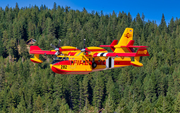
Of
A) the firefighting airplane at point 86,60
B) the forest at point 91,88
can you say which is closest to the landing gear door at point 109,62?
the firefighting airplane at point 86,60

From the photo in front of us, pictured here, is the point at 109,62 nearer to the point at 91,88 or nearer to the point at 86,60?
the point at 86,60

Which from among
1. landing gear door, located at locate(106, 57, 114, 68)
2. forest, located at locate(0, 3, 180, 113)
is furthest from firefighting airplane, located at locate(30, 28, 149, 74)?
forest, located at locate(0, 3, 180, 113)

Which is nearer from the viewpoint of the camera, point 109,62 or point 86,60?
point 86,60

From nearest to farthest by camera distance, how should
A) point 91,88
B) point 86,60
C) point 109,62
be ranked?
point 86,60, point 109,62, point 91,88

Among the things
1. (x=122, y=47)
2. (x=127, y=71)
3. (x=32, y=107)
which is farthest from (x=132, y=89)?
(x=122, y=47)

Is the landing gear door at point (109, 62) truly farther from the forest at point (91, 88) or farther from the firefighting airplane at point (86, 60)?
the forest at point (91, 88)

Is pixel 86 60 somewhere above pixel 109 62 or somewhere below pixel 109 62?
above

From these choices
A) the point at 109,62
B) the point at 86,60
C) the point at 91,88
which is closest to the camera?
the point at 86,60

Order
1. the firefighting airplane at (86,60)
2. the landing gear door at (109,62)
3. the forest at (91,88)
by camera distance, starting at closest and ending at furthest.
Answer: the firefighting airplane at (86,60) < the landing gear door at (109,62) < the forest at (91,88)

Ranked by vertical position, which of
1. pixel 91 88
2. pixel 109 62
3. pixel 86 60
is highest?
pixel 86 60

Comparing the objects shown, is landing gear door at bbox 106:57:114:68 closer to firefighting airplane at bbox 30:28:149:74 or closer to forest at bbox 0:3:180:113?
firefighting airplane at bbox 30:28:149:74

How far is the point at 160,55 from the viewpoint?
511ft

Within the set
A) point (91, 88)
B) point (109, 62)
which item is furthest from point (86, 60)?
point (91, 88)

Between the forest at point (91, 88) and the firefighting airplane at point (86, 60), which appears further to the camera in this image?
the forest at point (91, 88)
